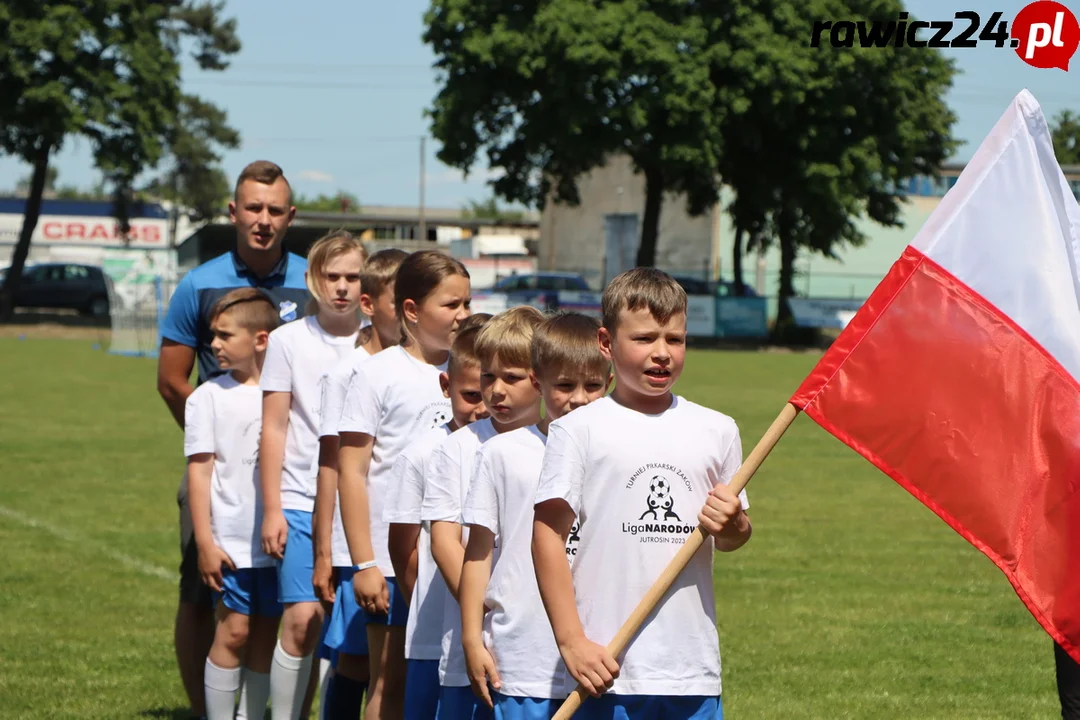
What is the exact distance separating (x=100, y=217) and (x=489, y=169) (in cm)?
5401

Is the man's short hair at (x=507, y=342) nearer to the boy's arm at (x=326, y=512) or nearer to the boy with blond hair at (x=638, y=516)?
the boy with blond hair at (x=638, y=516)

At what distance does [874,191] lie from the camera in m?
47.8

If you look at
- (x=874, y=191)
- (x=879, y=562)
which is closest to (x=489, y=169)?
(x=874, y=191)

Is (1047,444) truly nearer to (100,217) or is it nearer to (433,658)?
(433,658)

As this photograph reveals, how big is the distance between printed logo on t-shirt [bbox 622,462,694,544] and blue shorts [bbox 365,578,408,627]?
58.4 inches

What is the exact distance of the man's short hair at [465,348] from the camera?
14.8 feet

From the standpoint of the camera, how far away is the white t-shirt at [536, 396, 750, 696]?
11.9 ft

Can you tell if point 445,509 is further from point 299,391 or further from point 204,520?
point 204,520

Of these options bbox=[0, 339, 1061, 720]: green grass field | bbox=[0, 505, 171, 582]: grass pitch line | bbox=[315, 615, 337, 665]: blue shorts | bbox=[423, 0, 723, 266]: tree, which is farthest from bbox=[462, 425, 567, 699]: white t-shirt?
bbox=[423, 0, 723, 266]: tree

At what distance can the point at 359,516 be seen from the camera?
487 cm

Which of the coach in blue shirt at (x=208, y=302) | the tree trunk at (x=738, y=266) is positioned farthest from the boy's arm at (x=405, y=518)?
the tree trunk at (x=738, y=266)

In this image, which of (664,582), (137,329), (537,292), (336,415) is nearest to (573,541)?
(664,582)

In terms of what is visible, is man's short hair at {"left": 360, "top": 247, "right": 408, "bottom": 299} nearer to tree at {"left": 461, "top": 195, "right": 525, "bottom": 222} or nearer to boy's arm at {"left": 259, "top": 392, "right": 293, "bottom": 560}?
boy's arm at {"left": 259, "top": 392, "right": 293, "bottom": 560}

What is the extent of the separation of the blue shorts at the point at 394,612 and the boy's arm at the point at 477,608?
907 millimetres
